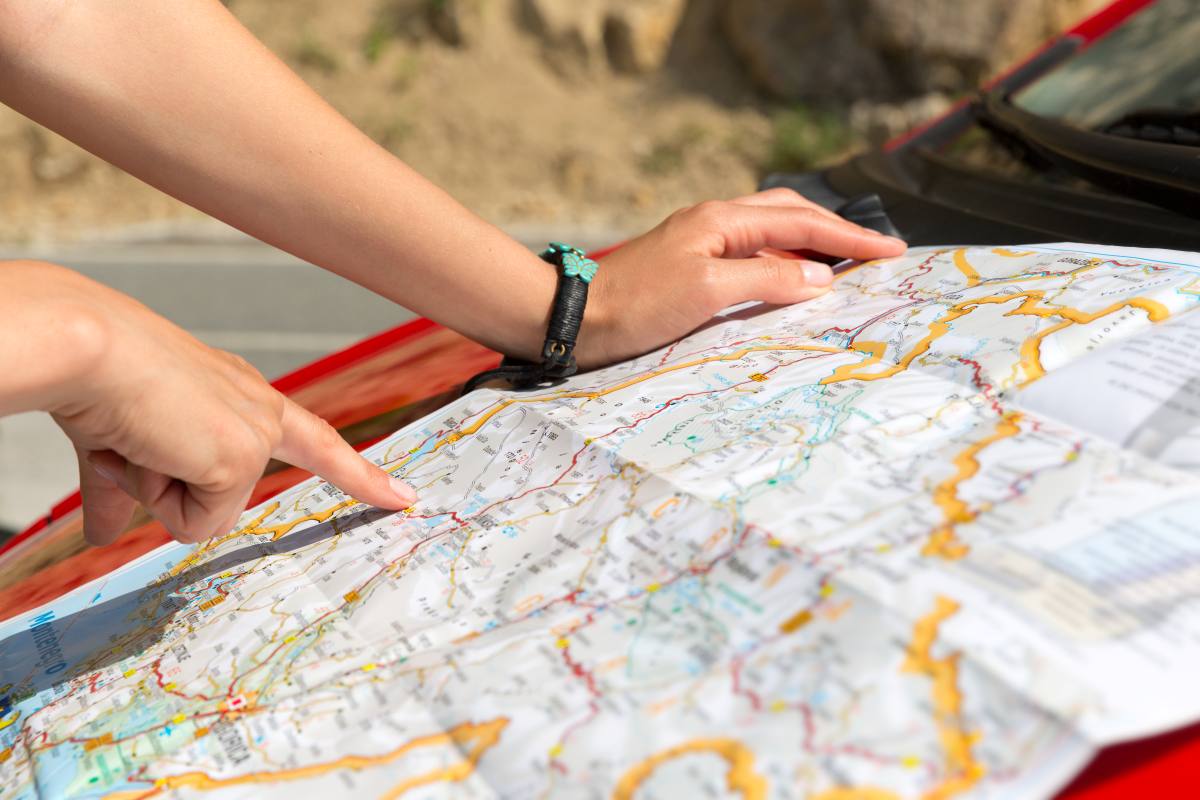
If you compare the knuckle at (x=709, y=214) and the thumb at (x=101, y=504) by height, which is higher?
the knuckle at (x=709, y=214)

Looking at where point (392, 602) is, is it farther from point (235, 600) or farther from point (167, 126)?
point (167, 126)

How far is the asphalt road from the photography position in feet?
12.3

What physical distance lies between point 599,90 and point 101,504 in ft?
31.6

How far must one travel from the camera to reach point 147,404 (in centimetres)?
93

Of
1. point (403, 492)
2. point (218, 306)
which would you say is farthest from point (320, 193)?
point (218, 306)

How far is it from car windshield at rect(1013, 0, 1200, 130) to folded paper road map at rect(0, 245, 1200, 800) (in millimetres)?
703

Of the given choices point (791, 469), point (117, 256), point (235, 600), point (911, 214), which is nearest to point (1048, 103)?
point (911, 214)

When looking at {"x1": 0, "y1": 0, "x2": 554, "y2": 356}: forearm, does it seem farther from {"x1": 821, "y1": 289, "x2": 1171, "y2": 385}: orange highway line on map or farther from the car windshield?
the car windshield

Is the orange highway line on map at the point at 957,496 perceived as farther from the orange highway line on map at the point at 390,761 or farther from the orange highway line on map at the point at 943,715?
the orange highway line on map at the point at 390,761

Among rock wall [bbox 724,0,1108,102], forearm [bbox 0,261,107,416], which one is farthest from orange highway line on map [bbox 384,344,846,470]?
rock wall [bbox 724,0,1108,102]

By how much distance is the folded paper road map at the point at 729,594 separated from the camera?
702 millimetres

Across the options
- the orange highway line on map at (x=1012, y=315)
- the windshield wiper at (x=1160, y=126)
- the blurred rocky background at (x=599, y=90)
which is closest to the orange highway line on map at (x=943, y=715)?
the orange highway line on map at (x=1012, y=315)

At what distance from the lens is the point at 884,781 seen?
26.0 inches

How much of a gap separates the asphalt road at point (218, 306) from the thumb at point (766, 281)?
2.76 metres
